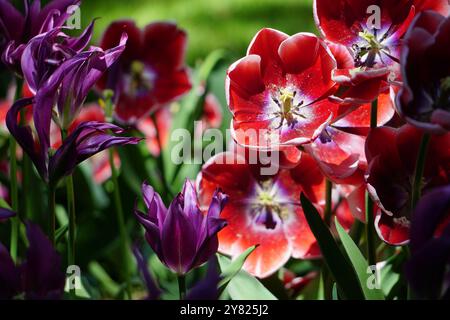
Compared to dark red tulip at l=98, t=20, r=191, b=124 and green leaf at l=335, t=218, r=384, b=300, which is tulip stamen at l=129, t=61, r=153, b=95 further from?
green leaf at l=335, t=218, r=384, b=300

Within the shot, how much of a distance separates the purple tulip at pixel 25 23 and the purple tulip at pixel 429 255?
0.43 meters

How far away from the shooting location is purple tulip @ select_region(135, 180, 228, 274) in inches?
28.2

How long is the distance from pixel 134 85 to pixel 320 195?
1.93ft

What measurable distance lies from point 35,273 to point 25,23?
34 centimetres

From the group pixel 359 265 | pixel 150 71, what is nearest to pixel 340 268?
pixel 359 265

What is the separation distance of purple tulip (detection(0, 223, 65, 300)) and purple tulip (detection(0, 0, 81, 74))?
0.27 meters

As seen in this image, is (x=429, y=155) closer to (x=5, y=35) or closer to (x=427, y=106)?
(x=427, y=106)

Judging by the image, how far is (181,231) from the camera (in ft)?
2.36

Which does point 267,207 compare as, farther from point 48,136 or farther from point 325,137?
point 48,136

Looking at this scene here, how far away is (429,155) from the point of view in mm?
851

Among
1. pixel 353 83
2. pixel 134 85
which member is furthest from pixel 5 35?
pixel 134 85

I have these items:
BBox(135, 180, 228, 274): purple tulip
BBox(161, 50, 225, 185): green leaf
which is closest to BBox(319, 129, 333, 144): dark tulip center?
BBox(135, 180, 228, 274): purple tulip

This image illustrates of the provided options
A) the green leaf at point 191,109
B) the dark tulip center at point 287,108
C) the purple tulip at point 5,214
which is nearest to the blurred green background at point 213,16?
the green leaf at point 191,109

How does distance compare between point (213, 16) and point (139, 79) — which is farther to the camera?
point (213, 16)
